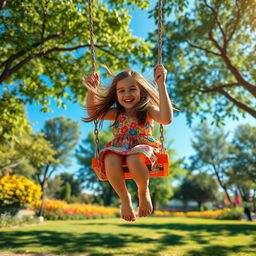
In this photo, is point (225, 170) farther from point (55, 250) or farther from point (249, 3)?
point (55, 250)

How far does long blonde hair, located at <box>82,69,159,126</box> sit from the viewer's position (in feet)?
9.59

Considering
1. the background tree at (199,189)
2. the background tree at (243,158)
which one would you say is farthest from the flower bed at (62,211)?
the background tree at (199,189)

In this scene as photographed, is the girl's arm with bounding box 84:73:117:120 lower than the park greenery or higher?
lower

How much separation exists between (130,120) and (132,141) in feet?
0.96

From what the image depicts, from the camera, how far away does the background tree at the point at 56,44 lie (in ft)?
22.4

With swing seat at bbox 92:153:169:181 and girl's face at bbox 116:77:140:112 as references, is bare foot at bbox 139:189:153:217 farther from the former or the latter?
girl's face at bbox 116:77:140:112

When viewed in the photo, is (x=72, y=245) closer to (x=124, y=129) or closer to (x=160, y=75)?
(x=124, y=129)

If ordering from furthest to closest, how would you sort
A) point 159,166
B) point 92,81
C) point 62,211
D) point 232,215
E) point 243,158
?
point 243,158, point 232,215, point 62,211, point 92,81, point 159,166

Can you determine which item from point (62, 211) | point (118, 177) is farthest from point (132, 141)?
point (62, 211)

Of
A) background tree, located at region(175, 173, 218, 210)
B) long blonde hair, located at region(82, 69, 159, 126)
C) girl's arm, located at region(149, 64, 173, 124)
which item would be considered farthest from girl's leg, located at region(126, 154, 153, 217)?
background tree, located at region(175, 173, 218, 210)

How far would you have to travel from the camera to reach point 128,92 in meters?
2.89

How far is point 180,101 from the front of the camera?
10.2 metres

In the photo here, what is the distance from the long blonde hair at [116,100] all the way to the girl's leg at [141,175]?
633 mm

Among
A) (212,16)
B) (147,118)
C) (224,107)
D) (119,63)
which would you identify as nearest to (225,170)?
(224,107)
